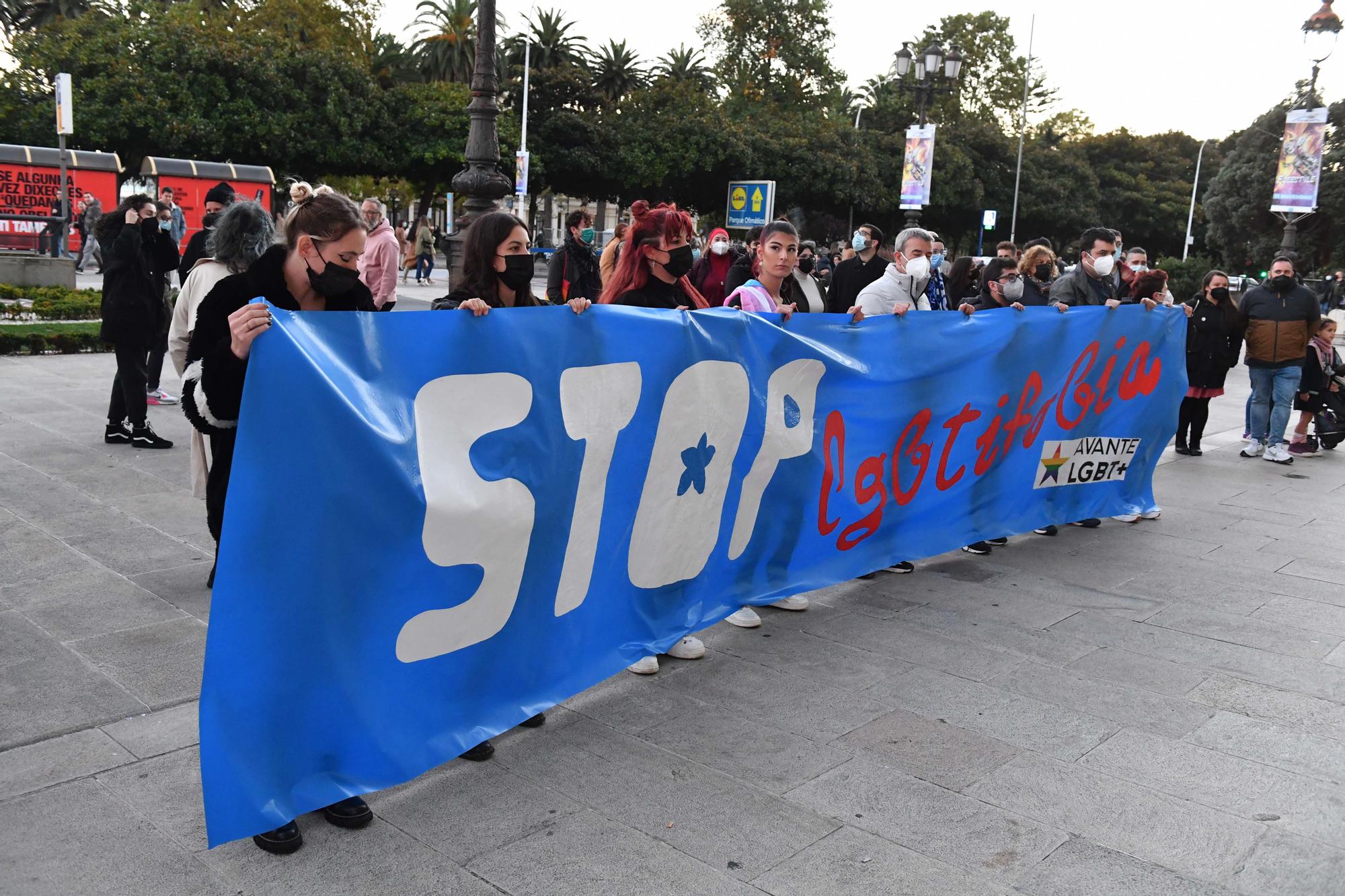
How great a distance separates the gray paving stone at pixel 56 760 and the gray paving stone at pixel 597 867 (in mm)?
1283

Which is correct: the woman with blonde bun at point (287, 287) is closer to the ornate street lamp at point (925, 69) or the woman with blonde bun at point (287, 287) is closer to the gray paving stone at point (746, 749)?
the gray paving stone at point (746, 749)

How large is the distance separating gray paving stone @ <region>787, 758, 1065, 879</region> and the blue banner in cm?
99

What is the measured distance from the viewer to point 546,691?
366 centimetres

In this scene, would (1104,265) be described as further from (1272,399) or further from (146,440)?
(146,440)

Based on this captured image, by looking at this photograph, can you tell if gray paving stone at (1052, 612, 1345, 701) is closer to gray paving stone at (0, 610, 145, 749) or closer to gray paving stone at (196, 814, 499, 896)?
gray paving stone at (196, 814, 499, 896)

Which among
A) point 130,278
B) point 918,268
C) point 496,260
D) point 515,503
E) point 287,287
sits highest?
point 918,268

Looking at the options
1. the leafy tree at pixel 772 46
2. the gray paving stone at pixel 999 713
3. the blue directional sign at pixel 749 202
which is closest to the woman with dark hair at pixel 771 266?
the gray paving stone at pixel 999 713

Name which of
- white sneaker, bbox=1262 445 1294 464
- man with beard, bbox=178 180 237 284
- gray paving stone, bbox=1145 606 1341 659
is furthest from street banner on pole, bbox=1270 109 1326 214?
man with beard, bbox=178 180 237 284

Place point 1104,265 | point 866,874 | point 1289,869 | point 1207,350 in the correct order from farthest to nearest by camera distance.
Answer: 1. point 1207,350
2. point 1104,265
3. point 1289,869
4. point 866,874

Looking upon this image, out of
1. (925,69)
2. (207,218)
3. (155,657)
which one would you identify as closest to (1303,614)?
(155,657)

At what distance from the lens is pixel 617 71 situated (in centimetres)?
5925

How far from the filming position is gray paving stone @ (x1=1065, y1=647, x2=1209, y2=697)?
14.6 feet

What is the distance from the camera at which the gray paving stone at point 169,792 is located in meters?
2.91

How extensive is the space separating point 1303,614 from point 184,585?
18.1ft
